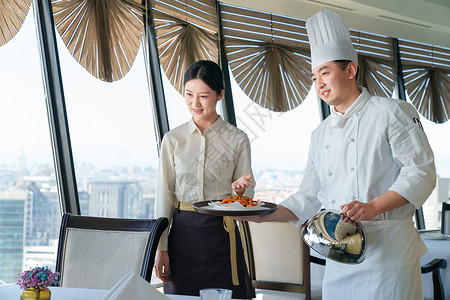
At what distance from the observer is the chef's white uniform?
1.51 meters

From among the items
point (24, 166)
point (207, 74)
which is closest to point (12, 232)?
point (24, 166)

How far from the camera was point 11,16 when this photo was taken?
9.82 ft

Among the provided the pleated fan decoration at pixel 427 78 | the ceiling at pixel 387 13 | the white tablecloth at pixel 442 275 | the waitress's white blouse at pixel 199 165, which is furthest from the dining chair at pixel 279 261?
the pleated fan decoration at pixel 427 78

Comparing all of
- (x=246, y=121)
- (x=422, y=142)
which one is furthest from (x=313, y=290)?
(x=246, y=121)

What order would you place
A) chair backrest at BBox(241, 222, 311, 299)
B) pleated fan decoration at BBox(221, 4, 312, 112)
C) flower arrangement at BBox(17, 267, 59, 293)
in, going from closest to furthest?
flower arrangement at BBox(17, 267, 59, 293) < chair backrest at BBox(241, 222, 311, 299) < pleated fan decoration at BBox(221, 4, 312, 112)

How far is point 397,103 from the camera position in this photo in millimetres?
1594

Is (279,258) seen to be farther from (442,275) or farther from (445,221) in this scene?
(445,221)

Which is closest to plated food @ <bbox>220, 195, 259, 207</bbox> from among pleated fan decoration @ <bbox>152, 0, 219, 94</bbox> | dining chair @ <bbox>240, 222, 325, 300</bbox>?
dining chair @ <bbox>240, 222, 325, 300</bbox>

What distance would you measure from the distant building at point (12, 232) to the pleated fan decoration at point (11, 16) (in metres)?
0.92

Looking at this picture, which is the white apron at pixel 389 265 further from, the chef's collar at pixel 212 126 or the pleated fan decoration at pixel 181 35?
the pleated fan decoration at pixel 181 35

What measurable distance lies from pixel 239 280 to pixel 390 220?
67cm

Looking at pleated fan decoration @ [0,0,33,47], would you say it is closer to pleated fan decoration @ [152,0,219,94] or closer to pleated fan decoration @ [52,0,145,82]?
pleated fan decoration @ [52,0,145,82]

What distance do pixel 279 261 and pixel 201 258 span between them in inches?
35.2

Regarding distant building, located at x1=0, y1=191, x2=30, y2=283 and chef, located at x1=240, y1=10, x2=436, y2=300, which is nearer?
chef, located at x1=240, y1=10, x2=436, y2=300
